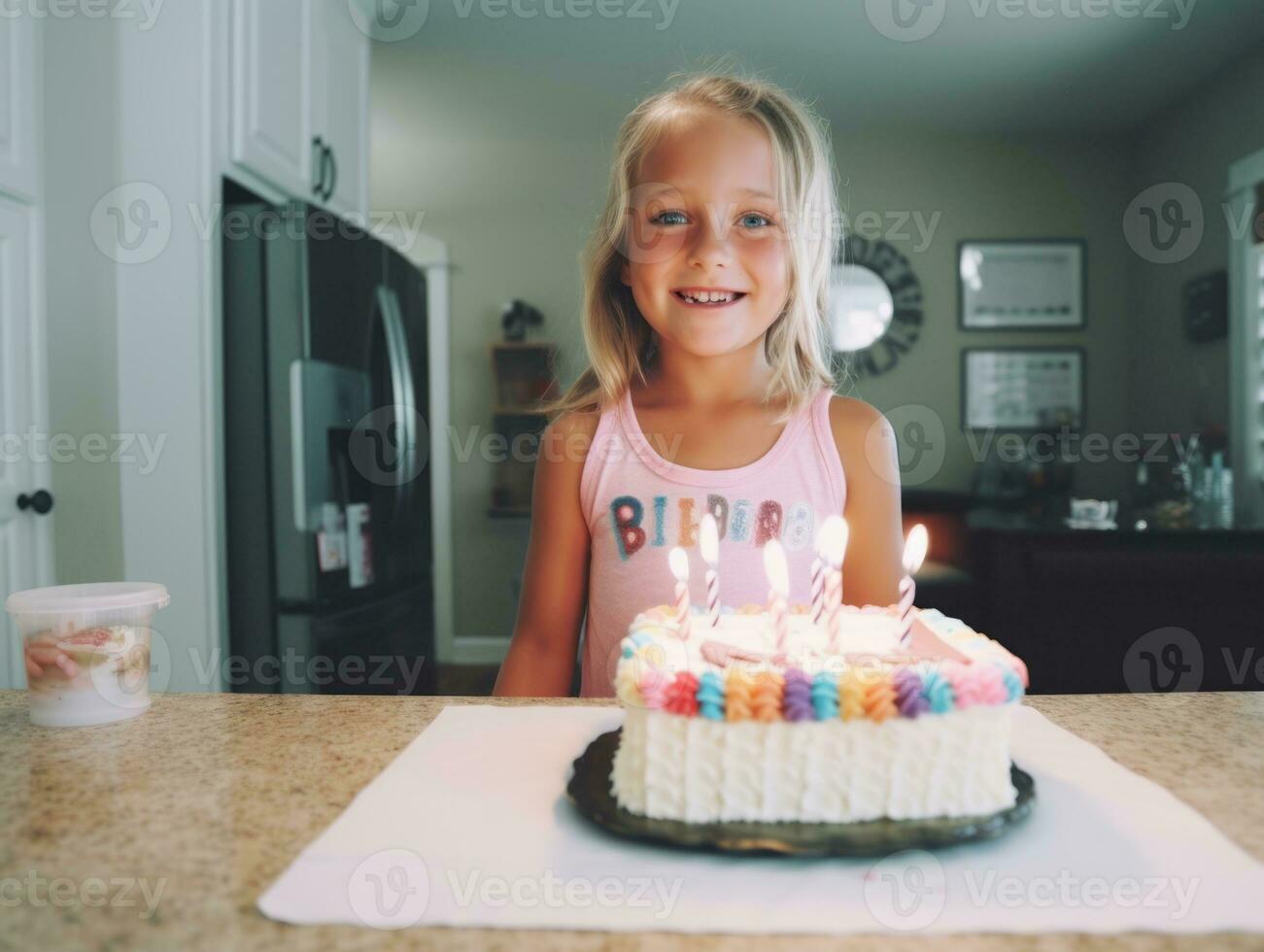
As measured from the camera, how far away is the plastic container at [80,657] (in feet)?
2.63

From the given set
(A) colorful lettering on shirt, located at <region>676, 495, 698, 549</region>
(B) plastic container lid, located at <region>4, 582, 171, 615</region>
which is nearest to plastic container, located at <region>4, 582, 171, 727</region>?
(B) plastic container lid, located at <region>4, 582, 171, 615</region>

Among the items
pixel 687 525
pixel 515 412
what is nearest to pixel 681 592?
pixel 687 525

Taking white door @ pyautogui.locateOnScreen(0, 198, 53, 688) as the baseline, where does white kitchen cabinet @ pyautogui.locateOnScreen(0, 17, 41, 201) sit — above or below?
above

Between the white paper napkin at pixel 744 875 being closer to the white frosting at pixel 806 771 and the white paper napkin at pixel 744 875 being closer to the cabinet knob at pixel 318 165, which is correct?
the white frosting at pixel 806 771

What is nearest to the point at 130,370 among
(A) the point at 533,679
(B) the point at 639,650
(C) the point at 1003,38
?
(A) the point at 533,679

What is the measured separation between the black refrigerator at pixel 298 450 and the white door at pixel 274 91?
13 centimetres

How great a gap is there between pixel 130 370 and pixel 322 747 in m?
1.56

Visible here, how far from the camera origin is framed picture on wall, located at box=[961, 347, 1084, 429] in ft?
16.8

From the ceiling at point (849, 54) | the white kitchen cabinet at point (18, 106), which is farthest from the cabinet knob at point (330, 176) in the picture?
the ceiling at point (849, 54)

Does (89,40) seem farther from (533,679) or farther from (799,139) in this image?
(533,679)

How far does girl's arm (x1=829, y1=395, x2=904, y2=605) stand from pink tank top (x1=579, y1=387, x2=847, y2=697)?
0.08 ft

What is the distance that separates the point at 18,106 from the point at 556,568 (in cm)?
163

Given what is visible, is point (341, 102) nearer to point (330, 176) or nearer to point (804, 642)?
point (330, 176)

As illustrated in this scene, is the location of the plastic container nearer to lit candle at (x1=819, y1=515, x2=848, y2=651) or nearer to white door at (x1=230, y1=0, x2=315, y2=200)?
lit candle at (x1=819, y1=515, x2=848, y2=651)
